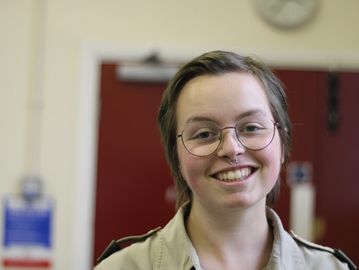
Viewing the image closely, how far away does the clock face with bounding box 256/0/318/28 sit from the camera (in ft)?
8.02

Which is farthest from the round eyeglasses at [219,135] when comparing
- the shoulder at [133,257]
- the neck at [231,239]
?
the shoulder at [133,257]

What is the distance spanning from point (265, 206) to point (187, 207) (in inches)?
6.5

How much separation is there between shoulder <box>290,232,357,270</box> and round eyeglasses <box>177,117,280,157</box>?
0.91ft

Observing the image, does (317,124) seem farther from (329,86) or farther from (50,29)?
(50,29)

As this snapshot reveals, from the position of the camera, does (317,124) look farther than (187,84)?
Yes

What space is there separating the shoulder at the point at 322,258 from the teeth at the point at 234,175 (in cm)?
26

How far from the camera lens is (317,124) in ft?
8.32

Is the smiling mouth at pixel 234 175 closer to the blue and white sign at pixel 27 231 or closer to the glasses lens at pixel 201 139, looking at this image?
the glasses lens at pixel 201 139

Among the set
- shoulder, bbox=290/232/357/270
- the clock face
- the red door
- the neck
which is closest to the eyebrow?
the neck

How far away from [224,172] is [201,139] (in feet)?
0.24

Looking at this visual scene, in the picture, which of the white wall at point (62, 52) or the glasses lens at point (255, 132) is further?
the white wall at point (62, 52)

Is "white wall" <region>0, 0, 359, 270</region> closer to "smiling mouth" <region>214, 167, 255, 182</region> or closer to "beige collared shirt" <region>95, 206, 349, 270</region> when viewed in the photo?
"beige collared shirt" <region>95, 206, 349, 270</region>

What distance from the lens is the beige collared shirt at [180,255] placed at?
0.91 m

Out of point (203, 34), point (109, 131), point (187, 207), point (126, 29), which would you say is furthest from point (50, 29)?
point (187, 207)
